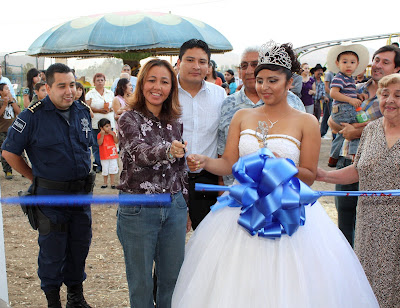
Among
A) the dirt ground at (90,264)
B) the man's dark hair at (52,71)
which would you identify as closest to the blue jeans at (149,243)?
the dirt ground at (90,264)

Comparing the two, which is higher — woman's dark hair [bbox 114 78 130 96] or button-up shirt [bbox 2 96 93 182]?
woman's dark hair [bbox 114 78 130 96]

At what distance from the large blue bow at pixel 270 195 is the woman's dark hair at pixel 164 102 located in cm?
73

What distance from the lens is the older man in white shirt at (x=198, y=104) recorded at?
3.42m

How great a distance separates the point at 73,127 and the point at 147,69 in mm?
1170

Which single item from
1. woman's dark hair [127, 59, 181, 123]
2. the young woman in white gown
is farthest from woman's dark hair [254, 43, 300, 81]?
woman's dark hair [127, 59, 181, 123]

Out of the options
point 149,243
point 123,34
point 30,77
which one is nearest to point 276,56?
point 149,243

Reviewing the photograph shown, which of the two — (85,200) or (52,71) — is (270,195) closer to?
(85,200)

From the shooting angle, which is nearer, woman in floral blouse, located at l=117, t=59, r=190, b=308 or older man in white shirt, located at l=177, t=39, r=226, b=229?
woman in floral blouse, located at l=117, t=59, r=190, b=308

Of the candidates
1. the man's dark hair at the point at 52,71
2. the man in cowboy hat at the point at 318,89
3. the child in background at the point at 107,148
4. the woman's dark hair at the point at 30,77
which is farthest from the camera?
the man in cowboy hat at the point at 318,89

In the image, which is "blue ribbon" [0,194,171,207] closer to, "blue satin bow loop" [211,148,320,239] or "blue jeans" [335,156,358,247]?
"blue satin bow loop" [211,148,320,239]

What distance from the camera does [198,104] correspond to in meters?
3.49

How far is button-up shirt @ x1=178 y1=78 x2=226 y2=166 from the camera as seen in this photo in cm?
346

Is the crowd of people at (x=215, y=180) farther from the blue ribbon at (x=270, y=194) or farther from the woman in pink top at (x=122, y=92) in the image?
the woman in pink top at (x=122, y=92)

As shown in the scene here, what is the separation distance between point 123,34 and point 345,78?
769cm
